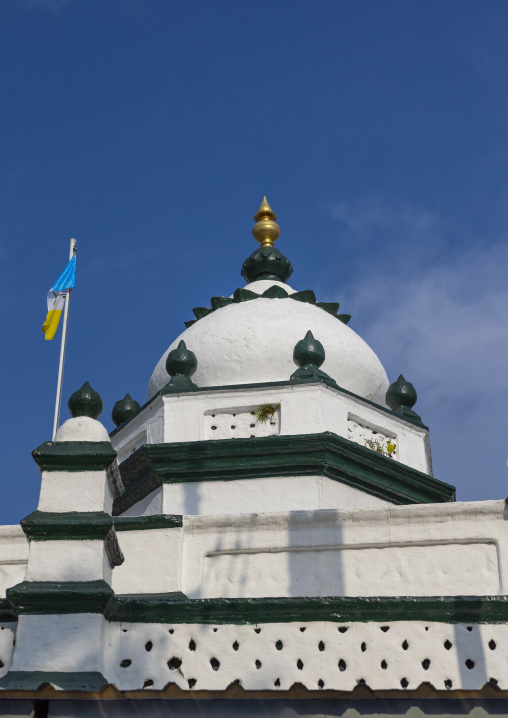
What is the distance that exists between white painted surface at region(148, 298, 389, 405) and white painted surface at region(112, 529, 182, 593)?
11.4 feet

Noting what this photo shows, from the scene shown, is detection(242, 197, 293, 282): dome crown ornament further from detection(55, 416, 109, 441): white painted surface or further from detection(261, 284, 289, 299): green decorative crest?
detection(55, 416, 109, 441): white painted surface

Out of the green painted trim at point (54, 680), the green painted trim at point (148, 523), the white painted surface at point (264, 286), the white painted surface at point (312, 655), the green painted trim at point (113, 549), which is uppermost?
the white painted surface at point (264, 286)

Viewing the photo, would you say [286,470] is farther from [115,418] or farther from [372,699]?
[372,699]

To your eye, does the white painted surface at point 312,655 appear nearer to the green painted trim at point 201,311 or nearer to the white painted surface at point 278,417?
the white painted surface at point 278,417

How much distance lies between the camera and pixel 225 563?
9.07m

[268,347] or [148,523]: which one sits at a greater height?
[268,347]

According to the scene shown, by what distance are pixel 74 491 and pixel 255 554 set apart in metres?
1.74

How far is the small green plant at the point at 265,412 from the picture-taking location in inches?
453

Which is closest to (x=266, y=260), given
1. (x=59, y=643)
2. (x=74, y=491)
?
(x=74, y=491)

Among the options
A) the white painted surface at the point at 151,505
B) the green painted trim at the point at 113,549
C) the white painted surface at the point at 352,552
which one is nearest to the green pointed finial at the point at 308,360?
the white painted surface at the point at 151,505

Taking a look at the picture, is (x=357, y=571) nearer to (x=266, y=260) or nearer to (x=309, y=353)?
(x=309, y=353)

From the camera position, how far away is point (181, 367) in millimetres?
12156

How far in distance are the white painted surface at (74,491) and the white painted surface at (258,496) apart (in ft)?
9.42

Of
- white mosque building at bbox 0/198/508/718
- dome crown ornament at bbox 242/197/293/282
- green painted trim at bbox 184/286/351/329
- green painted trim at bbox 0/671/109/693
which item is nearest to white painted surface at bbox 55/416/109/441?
white mosque building at bbox 0/198/508/718
